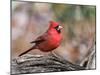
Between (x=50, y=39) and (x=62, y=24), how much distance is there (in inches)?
9.4

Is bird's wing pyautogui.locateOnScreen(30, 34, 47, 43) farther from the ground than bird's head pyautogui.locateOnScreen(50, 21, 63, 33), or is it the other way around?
bird's head pyautogui.locateOnScreen(50, 21, 63, 33)

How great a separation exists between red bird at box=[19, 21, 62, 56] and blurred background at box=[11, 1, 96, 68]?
5 centimetres

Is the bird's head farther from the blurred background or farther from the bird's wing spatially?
the bird's wing

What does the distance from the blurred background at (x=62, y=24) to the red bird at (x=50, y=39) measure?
1.8 inches

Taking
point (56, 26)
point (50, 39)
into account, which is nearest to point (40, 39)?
point (50, 39)

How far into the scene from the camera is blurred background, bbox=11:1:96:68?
2459 mm

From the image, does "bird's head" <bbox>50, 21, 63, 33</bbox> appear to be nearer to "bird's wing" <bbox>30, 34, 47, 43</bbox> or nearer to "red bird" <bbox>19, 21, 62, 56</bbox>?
"red bird" <bbox>19, 21, 62, 56</bbox>

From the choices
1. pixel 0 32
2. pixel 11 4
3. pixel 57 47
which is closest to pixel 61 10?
pixel 57 47

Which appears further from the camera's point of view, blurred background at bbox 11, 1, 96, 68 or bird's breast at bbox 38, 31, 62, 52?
bird's breast at bbox 38, 31, 62, 52

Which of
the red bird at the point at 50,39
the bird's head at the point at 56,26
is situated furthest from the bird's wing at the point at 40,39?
the bird's head at the point at 56,26

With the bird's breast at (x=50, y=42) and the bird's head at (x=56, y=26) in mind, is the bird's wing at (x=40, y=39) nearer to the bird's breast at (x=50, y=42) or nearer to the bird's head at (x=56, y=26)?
the bird's breast at (x=50, y=42)

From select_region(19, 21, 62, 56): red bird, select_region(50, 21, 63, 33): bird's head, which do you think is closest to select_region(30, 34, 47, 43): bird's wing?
select_region(19, 21, 62, 56): red bird

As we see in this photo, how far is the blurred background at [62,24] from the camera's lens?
246 centimetres

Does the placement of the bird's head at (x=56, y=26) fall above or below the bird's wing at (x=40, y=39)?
above
